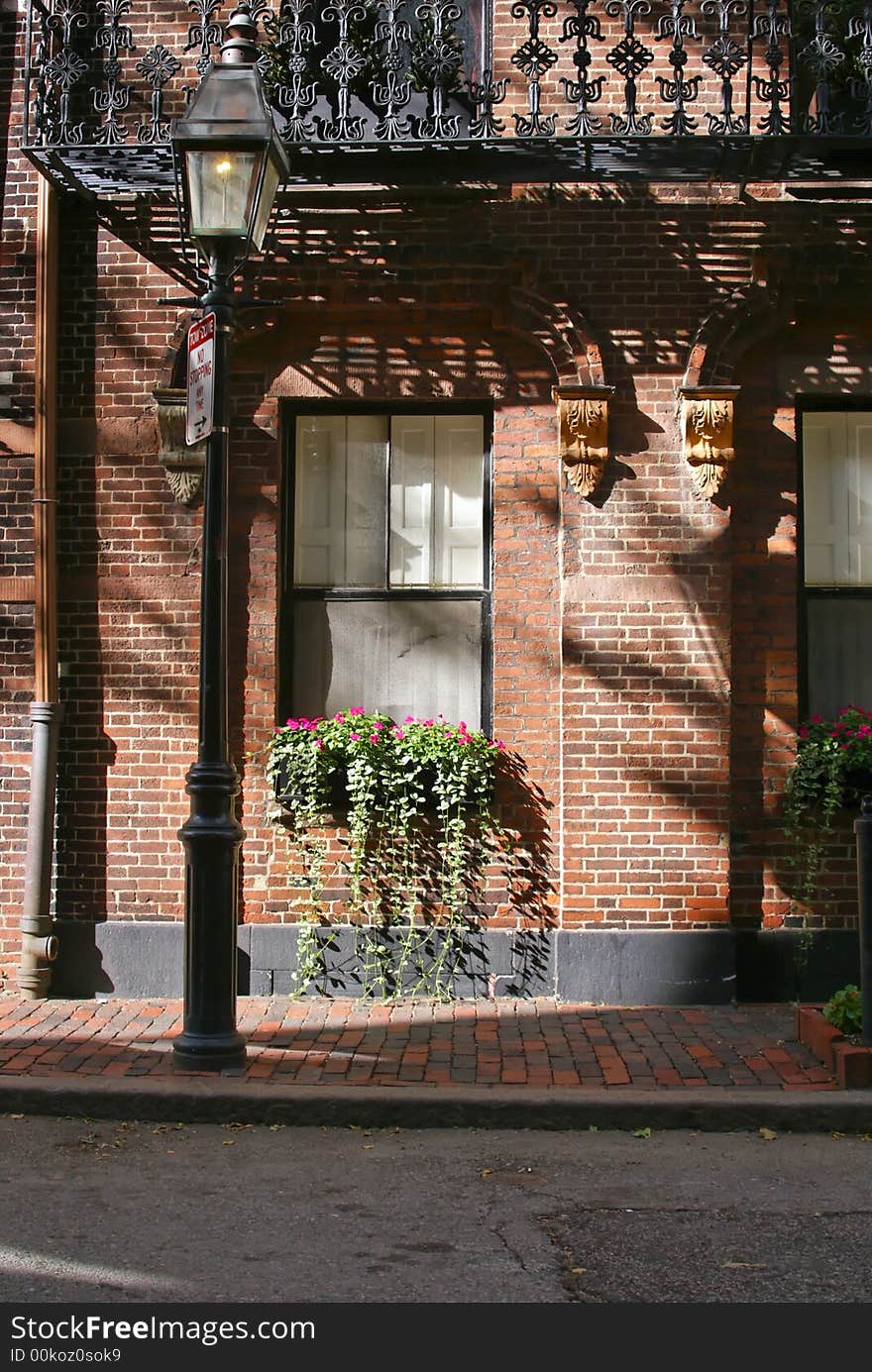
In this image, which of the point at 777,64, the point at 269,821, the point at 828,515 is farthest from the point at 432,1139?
the point at 777,64

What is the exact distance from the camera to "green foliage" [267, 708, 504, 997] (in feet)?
25.7

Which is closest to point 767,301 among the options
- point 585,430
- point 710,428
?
point 710,428

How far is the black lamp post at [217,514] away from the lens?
6.24 meters

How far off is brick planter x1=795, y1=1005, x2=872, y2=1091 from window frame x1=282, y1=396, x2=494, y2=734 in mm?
2618

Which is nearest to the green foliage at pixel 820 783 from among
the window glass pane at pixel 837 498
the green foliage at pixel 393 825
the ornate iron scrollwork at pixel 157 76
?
the window glass pane at pixel 837 498

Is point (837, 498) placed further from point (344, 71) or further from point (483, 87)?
point (344, 71)

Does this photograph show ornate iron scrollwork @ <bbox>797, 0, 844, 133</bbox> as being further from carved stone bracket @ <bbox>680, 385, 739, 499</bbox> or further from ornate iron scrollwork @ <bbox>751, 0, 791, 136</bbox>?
carved stone bracket @ <bbox>680, 385, 739, 499</bbox>

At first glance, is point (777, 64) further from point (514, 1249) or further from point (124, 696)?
point (514, 1249)

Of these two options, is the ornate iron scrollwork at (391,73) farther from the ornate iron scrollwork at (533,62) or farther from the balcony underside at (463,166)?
the ornate iron scrollwork at (533,62)

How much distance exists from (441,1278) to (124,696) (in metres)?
4.95

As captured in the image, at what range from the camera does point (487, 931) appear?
797 cm

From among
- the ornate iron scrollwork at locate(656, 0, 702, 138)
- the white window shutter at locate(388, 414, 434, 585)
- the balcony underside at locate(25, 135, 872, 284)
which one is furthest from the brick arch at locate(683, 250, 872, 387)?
the white window shutter at locate(388, 414, 434, 585)

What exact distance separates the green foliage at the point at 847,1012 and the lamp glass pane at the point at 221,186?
15.7 ft

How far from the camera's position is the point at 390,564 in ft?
27.5
